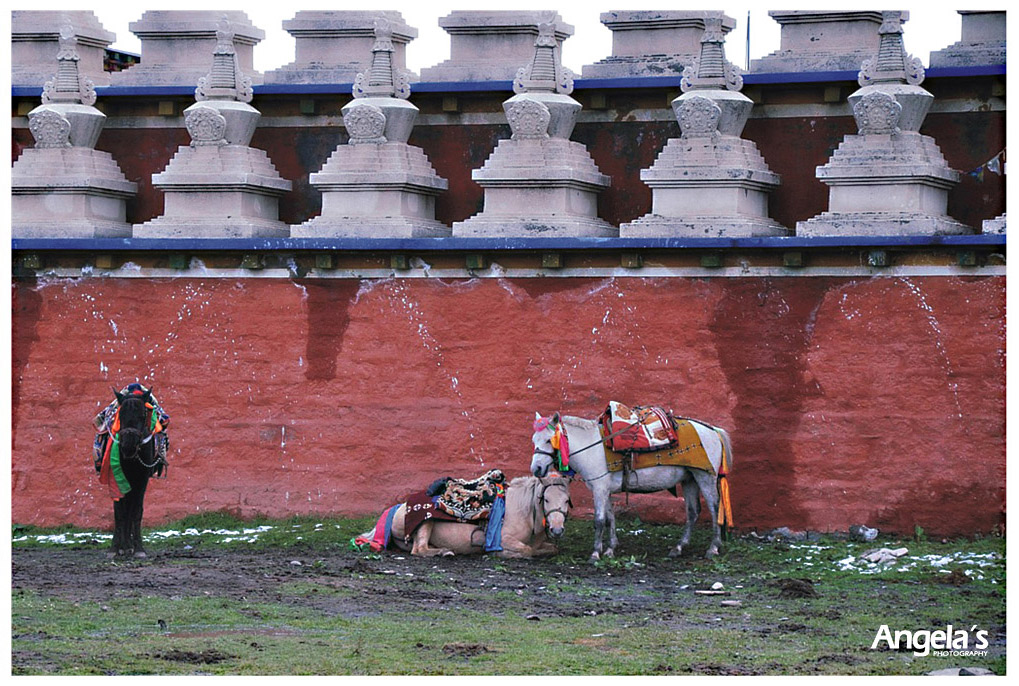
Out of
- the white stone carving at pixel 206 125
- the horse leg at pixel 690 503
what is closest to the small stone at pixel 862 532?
the horse leg at pixel 690 503

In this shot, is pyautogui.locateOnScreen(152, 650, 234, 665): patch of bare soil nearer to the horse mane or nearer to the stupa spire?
the horse mane

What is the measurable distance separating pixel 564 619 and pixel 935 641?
2377 mm

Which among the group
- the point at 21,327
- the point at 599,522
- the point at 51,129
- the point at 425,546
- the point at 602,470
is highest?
the point at 51,129

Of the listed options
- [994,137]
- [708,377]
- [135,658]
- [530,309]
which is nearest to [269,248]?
[530,309]

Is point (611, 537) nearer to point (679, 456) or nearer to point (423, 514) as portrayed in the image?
point (679, 456)

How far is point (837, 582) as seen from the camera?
12914mm

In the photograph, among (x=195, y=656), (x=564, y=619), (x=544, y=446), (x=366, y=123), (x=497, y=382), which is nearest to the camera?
(x=195, y=656)

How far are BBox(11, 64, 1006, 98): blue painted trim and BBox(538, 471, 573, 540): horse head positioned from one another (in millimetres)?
3217

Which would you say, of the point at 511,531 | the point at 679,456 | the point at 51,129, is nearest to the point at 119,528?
the point at 511,531

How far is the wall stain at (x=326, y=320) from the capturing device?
14828mm

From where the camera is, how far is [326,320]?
14.9m

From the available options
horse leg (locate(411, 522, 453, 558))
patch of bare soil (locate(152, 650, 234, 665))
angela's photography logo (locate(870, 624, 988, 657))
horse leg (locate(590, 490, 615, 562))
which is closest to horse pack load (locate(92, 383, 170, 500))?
horse leg (locate(411, 522, 453, 558))

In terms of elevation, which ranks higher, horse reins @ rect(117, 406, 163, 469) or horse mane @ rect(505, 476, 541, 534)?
horse reins @ rect(117, 406, 163, 469)

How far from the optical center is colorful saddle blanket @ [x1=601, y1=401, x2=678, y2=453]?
1350 cm
